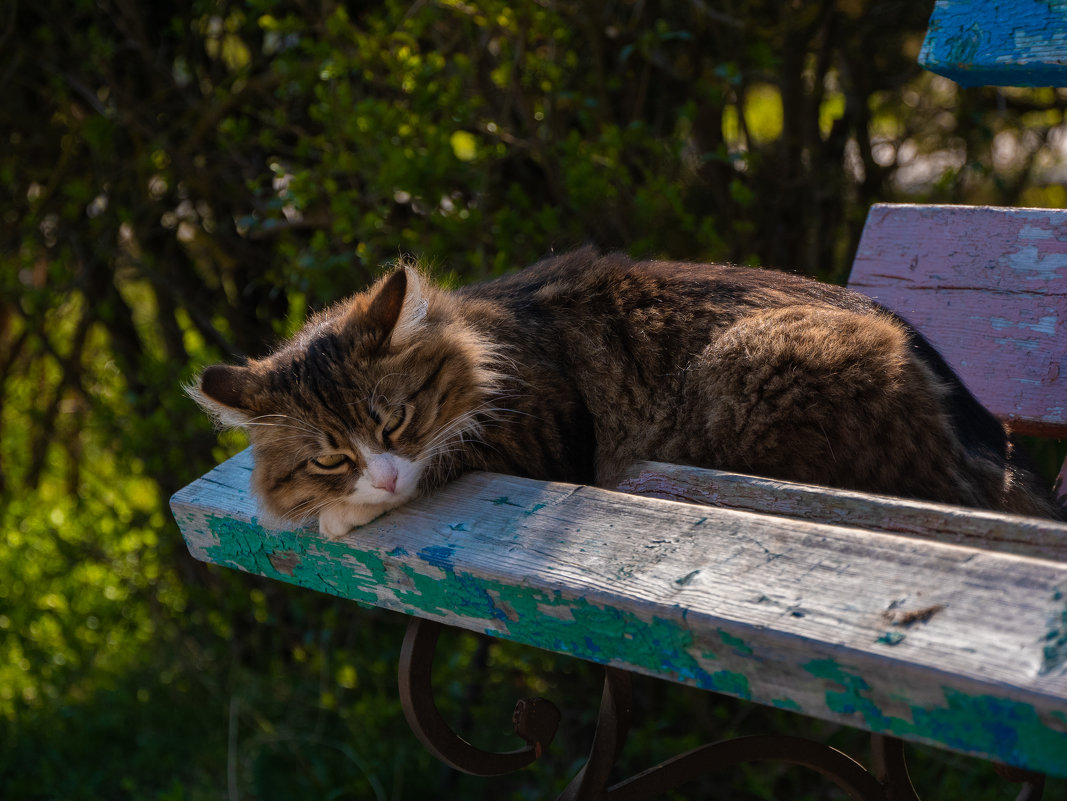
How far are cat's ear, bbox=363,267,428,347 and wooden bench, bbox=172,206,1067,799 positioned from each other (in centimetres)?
38

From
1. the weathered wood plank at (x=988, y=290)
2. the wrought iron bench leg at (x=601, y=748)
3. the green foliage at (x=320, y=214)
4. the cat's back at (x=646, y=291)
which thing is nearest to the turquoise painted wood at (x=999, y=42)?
the weathered wood plank at (x=988, y=290)

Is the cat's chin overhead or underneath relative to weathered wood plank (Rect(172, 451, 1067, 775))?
underneath

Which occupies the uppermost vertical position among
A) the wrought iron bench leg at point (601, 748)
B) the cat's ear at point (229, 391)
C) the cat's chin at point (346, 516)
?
the cat's ear at point (229, 391)

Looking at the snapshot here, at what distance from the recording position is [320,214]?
343cm

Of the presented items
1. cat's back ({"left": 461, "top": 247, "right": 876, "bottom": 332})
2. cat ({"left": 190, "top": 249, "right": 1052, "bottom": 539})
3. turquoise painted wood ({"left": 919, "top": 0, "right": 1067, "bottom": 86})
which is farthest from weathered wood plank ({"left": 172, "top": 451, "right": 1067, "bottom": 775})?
turquoise painted wood ({"left": 919, "top": 0, "right": 1067, "bottom": 86})

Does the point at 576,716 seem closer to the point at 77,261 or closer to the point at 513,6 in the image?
the point at 513,6

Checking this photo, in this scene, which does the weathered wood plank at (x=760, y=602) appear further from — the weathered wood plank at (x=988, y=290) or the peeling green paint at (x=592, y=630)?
the weathered wood plank at (x=988, y=290)

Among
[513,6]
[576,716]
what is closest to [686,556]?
→ [513,6]

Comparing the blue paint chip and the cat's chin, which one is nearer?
the blue paint chip

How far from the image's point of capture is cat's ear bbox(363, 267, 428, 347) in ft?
6.18

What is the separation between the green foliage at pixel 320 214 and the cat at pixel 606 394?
92 centimetres

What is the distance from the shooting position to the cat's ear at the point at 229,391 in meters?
1.85

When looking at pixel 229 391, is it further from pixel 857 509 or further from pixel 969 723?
pixel 969 723

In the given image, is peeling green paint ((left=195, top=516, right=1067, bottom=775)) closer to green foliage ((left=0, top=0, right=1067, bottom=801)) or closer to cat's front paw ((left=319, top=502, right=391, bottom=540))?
cat's front paw ((left=319, top=502, right=391, bottom=540))
